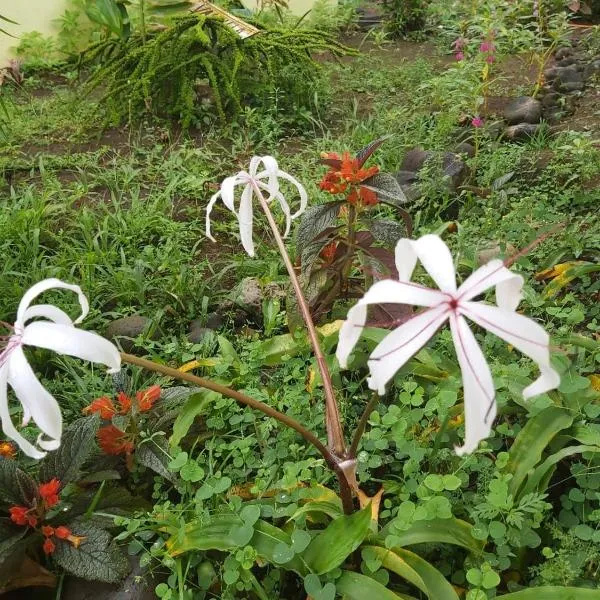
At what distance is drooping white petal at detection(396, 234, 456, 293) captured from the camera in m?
0.78

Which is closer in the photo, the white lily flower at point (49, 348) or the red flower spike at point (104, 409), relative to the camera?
the white lily flower at point (49, 348)

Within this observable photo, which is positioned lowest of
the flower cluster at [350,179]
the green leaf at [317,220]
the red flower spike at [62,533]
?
the red flower spike at [62,533]

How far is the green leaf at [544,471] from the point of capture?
1.21m

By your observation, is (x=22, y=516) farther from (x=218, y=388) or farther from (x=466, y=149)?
(x=466, y=149)

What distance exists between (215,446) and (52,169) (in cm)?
210

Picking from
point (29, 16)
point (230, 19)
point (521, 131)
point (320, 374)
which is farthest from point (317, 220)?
point (29, 16)

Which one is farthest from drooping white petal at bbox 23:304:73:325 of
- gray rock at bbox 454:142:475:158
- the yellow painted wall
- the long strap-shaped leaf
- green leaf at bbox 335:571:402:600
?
the yellow painted wall

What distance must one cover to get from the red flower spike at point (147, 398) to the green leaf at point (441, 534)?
0.65 metres

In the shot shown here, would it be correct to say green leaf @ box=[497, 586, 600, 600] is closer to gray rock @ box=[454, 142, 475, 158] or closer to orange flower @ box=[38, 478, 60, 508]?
orange flower @ box=[38, 478, 60, 508]

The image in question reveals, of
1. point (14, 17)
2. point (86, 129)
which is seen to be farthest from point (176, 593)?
point (14, 17)

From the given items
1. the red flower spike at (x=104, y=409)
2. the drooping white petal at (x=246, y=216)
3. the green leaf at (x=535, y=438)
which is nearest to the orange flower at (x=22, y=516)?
the red flower spike at (x=104, y=409)

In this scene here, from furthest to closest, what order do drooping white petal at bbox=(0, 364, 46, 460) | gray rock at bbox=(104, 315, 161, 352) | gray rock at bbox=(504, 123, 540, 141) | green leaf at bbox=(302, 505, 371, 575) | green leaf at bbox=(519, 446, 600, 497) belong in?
1. gray rock at bbox=(504, 123, 540, 141)
2. gray rock at bbox=(104, 315, 161, 352)
3. green leaf at bbox=(519, 446, 600, 497)
4. green leaf at bbox=(302, 505, 371, 575)
5. drooping white petal at bbox=(0, 364, 46, 460)

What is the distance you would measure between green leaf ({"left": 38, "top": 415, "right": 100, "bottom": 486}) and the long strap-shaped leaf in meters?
2.56

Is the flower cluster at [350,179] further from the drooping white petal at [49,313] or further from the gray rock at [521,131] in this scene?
the gray rock at [521,131]
